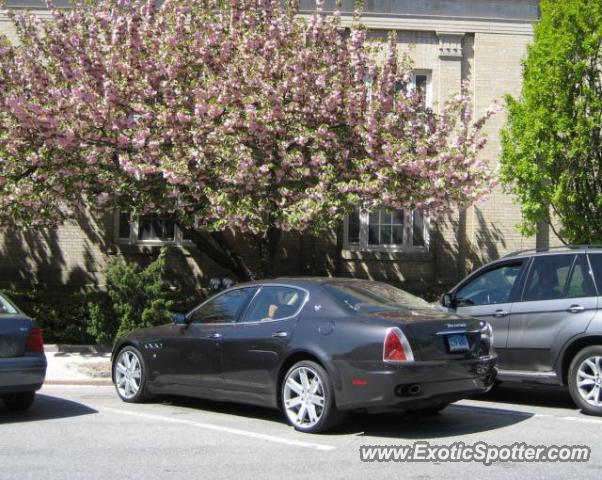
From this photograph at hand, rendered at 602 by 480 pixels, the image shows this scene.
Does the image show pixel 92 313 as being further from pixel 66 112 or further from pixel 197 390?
pixel 197 390

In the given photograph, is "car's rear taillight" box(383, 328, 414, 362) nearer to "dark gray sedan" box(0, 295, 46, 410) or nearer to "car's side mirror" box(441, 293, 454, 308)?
"car's side mirror" box(441, 293, 454, 308)

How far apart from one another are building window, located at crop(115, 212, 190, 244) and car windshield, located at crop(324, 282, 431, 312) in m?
10.4

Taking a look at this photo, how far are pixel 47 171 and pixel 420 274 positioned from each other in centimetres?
849

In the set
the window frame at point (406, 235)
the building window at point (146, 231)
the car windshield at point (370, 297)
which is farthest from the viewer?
the building window at point (146, 231)

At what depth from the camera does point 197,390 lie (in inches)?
353

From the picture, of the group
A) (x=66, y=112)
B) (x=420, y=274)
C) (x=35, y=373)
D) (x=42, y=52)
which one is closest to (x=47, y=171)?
(x=66, y=112)

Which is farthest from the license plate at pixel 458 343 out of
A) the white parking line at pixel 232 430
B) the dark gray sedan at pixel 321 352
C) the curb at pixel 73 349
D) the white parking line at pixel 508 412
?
the curb at pixel 73 349

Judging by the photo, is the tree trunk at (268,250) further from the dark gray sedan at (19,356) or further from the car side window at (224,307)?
the dark gray sedan at (19,356)

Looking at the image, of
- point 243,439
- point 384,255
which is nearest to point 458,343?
point 243,439

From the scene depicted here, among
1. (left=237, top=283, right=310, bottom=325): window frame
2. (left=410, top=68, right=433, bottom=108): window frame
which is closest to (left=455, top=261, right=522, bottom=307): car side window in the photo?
(left=237, top=283, right=310, bottom=325): window frame

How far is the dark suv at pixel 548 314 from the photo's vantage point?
9070mm

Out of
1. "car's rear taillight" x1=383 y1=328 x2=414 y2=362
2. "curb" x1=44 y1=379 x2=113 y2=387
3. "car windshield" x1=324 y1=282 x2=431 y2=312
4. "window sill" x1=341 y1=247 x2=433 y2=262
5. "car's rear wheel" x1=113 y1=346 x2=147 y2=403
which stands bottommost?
"curb" x1=44 y1=379 x2=113 y2=387

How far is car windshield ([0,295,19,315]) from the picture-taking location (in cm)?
904

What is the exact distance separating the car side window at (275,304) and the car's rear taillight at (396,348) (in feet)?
4.01
